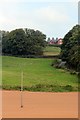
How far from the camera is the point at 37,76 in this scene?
20.2m

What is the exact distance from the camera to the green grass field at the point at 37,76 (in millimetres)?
15970

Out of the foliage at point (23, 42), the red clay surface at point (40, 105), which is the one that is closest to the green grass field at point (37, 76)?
the red clay surface at point (40, 105)

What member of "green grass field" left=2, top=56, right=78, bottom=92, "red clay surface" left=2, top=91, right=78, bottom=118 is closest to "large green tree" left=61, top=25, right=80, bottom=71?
"green grass field" left=2, top=56, right=78, bottom=92

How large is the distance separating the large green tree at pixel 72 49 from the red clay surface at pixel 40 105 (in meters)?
6.77

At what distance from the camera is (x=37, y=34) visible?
92.9 feet

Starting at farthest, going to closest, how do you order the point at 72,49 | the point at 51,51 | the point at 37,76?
the point at 51,51 → the point at 72,49 → the point at 37,76

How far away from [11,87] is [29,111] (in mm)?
5297

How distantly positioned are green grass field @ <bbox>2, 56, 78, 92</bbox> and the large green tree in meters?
0.89

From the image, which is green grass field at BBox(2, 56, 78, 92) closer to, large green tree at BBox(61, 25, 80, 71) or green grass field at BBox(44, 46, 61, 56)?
large green tree at BBox(61, 25, 80, 71)

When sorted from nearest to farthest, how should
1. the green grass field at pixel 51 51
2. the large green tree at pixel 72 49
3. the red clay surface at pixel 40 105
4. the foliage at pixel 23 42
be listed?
the red clay surface at pixel 40 105
the large green tree at pixel 72 49
the foliage at pixel 23 42
the green grass field at pixel 51 51

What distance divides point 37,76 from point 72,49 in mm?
4121

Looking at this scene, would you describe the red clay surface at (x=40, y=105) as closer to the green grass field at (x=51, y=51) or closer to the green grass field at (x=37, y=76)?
the green grass field at (x=37, y=76)

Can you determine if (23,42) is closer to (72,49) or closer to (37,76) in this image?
(72,49)

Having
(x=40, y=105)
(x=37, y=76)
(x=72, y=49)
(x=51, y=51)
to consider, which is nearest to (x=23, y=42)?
(x=51, y=51)
